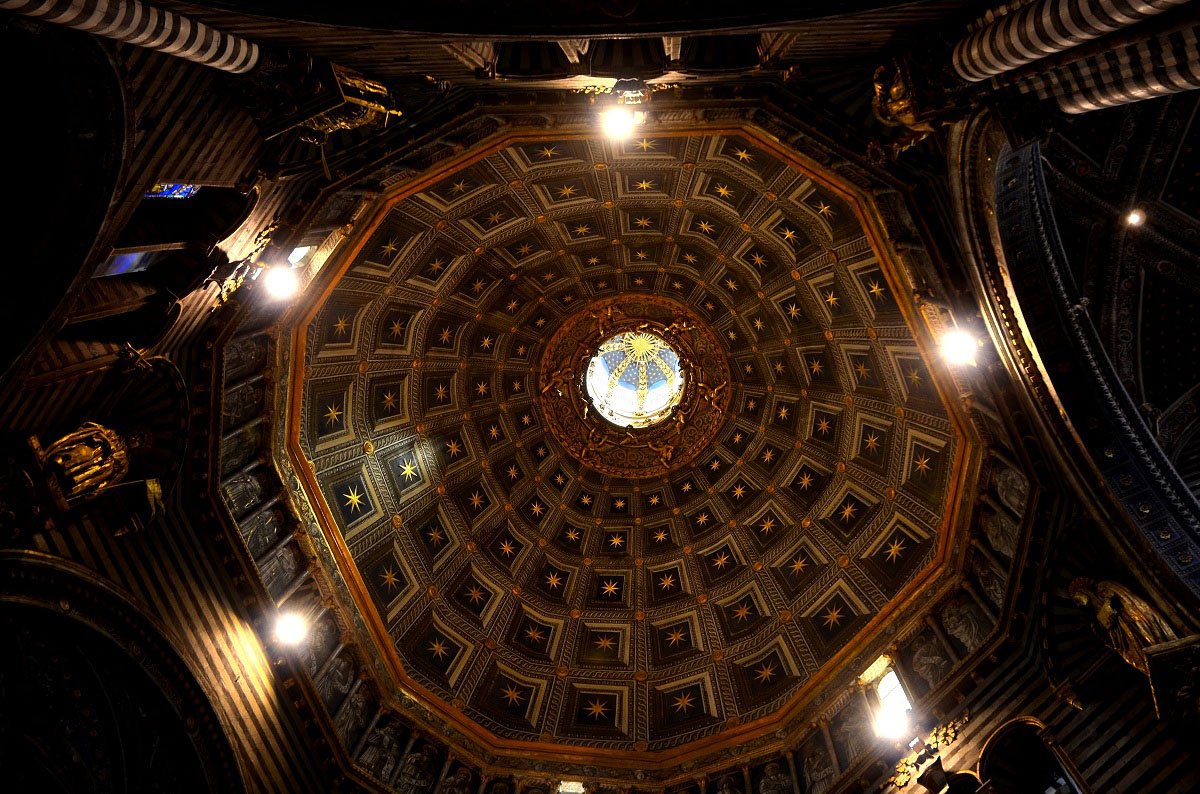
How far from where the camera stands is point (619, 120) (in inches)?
596

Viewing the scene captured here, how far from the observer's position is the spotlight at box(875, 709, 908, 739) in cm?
1627

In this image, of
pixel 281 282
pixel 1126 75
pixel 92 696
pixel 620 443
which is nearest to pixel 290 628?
pixel 92 696

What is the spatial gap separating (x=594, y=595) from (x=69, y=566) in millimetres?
16028

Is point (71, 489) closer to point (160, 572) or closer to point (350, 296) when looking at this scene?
point (160, 572)

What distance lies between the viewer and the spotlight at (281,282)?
15.6 meters

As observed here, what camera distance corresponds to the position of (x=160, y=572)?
14469 mm

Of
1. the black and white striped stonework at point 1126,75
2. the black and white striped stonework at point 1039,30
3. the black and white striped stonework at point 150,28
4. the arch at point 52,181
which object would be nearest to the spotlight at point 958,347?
the black and white striped stonework at point 1126,75

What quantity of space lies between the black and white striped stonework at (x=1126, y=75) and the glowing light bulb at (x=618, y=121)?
7.18 m

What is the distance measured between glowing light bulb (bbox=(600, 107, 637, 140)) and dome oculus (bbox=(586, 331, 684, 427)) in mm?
11283

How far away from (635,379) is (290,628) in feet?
56.0

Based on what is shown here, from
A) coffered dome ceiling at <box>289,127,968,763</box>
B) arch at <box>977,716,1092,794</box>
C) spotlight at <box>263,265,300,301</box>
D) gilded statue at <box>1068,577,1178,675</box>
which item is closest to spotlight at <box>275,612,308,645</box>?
coffered dome ceiling at <box>289,127,968,763</box>

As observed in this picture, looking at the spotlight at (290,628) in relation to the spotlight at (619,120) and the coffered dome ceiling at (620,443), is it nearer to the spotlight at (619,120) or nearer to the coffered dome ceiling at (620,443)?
the coffered dome ceiling at (620,443)

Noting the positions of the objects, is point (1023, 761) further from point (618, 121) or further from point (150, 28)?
point (150, 28)

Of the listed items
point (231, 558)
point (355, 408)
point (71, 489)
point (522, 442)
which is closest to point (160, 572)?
point (231, 558)
